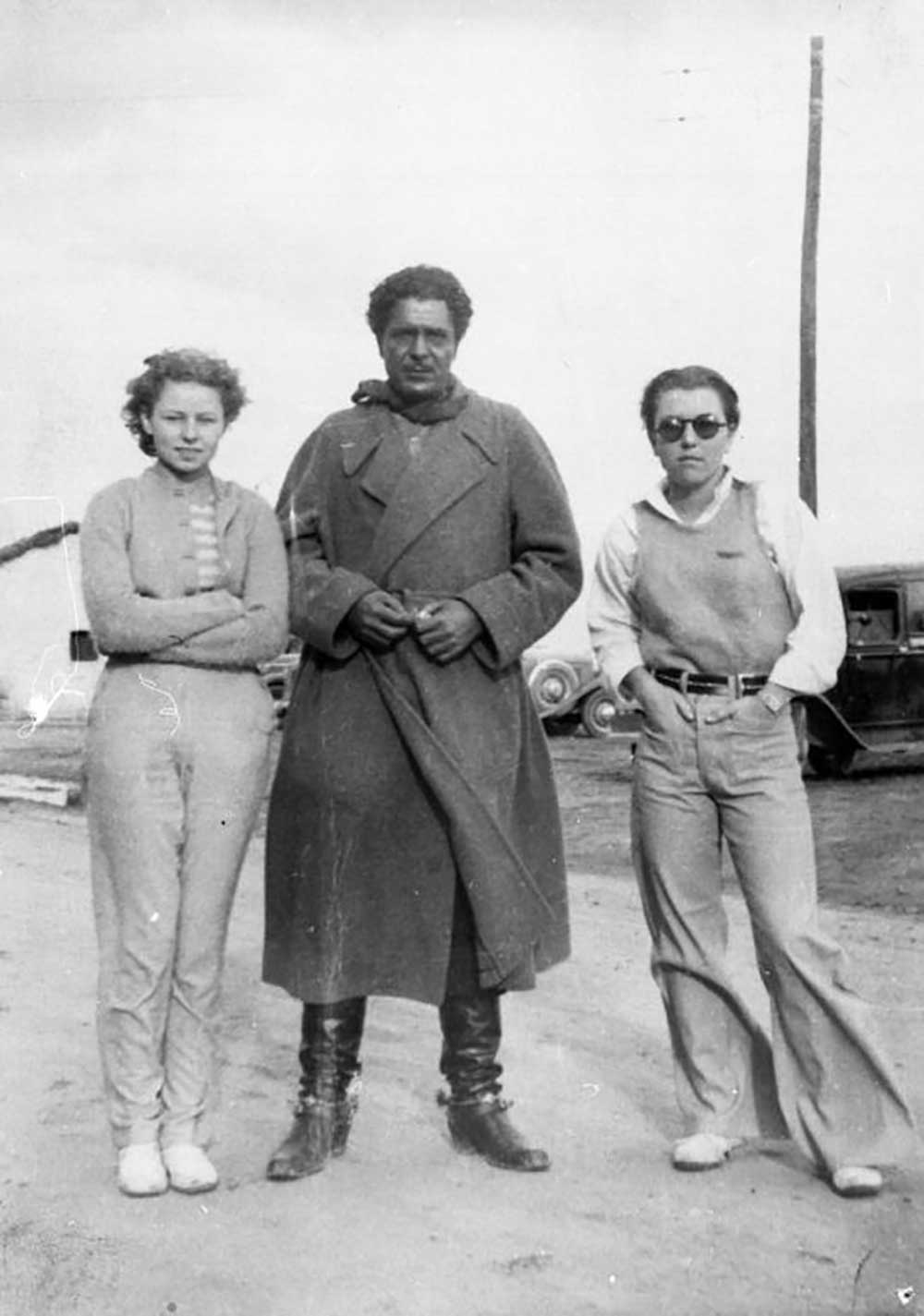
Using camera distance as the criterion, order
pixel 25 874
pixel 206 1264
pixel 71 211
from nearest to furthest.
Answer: pixel 206 1264
pixel 71 211
pixel 25 874

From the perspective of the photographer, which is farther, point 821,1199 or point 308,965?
point 308,965

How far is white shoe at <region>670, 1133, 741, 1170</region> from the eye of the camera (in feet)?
Answer: 11.5

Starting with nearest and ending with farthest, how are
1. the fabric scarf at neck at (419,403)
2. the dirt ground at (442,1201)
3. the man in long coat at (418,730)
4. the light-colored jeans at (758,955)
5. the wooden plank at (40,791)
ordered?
the dirt ground at (442,1201), the light-colored jeans at (758,955), the man in long coat at (418,730), the fabric scarf at neck at (419,403), the wooden plank at (40,791)

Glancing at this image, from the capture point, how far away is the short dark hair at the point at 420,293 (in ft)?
11.7

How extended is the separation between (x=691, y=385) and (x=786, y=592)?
507 millimetres

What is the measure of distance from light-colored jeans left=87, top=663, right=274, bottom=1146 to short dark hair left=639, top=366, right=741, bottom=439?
1.13 meters

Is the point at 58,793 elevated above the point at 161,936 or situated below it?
below

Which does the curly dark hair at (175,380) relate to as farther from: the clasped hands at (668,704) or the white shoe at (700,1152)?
the white shoe at (700,1152)

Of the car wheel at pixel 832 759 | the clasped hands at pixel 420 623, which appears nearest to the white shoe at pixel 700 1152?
the clasped hands at pixel 420 623

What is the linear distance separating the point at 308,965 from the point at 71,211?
2613 mm

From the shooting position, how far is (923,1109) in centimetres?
381

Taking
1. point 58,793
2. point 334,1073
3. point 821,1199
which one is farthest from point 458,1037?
point 58,793

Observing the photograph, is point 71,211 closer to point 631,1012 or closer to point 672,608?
point 672,608

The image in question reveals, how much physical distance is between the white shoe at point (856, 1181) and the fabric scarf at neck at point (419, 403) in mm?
1843
